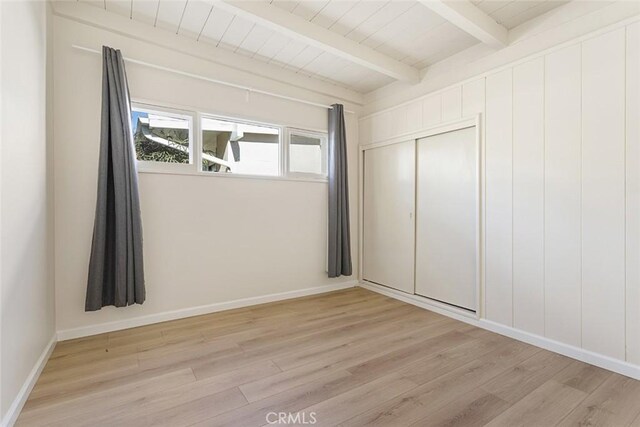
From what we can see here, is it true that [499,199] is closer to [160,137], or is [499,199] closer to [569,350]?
[569,350]

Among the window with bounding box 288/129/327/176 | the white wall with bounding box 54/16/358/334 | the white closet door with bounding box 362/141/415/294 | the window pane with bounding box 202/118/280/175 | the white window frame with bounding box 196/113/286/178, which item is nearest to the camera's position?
the white wall with bounding box 54/16/358/334

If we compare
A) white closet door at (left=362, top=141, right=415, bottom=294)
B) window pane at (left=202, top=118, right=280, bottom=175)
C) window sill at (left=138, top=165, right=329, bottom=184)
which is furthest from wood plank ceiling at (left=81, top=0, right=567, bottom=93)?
window sill at (left=138, top=165, right=329, bottom=184)

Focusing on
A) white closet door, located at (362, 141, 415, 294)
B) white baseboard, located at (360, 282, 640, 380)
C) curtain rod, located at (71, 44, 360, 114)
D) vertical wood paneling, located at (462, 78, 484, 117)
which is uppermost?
curtain rod, located at (71, 44, 360, 114)

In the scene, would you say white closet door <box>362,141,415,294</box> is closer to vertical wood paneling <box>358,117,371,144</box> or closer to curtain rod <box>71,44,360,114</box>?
vertical wood paneling <box>358,117,371,144</box>

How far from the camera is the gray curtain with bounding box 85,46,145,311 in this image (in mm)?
2268

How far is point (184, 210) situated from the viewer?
277cm

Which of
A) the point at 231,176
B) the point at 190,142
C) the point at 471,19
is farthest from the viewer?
the point at 231,176

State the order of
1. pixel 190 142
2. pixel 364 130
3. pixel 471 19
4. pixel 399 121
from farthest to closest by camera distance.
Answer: pixel 364 130, pixel 399 121, pixel 190 142, pixel 471 19

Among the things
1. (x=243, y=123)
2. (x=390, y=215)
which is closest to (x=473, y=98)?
(x=390, y=215)

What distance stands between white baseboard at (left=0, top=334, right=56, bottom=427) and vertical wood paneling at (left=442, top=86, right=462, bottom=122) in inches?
142

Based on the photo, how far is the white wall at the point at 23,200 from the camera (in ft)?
4.44

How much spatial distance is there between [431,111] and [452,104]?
241 mm

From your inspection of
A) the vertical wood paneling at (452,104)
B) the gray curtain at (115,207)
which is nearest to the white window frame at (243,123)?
the gray curtain at (115,207)

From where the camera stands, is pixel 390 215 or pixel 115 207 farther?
pixel 390 215
